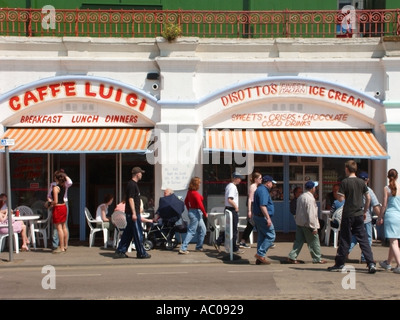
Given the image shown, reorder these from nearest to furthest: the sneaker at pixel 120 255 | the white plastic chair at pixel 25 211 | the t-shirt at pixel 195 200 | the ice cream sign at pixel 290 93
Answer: the sneaker at pixel 120 255 < the t-shirt at pixel 195 200 < the white plastic chair at pixel 25 211 < the ice cream sign at pixel 290 93

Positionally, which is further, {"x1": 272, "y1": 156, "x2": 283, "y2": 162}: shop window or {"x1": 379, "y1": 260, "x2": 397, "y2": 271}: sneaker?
{"x1": 272, "y1": 156, "x2": 283, "y2": 162}: shop window

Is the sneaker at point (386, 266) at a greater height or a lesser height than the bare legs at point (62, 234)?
lesser

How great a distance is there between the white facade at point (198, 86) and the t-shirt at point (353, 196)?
13.9 ft

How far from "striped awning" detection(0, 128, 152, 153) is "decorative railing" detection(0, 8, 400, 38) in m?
2.46

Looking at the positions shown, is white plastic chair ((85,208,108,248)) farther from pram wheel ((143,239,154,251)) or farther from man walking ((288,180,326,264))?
man walking ((288,180,326,264))

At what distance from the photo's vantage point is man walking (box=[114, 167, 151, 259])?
1166cm

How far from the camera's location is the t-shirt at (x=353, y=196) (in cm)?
994

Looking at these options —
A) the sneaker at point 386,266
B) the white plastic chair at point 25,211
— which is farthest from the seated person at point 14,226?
the sneaker at point 386,266

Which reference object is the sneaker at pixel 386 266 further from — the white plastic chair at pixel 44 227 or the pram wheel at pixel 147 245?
the white plastic chair at pixel 44 227

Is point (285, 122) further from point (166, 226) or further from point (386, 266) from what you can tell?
point (386, 266)

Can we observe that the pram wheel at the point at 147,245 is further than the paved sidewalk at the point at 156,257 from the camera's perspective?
Yes

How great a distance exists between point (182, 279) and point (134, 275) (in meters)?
0.97

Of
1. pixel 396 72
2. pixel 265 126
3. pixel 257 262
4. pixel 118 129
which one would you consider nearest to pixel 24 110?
pixel 118 129

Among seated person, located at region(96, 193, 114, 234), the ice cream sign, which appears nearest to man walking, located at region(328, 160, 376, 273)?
the ice cream sign
